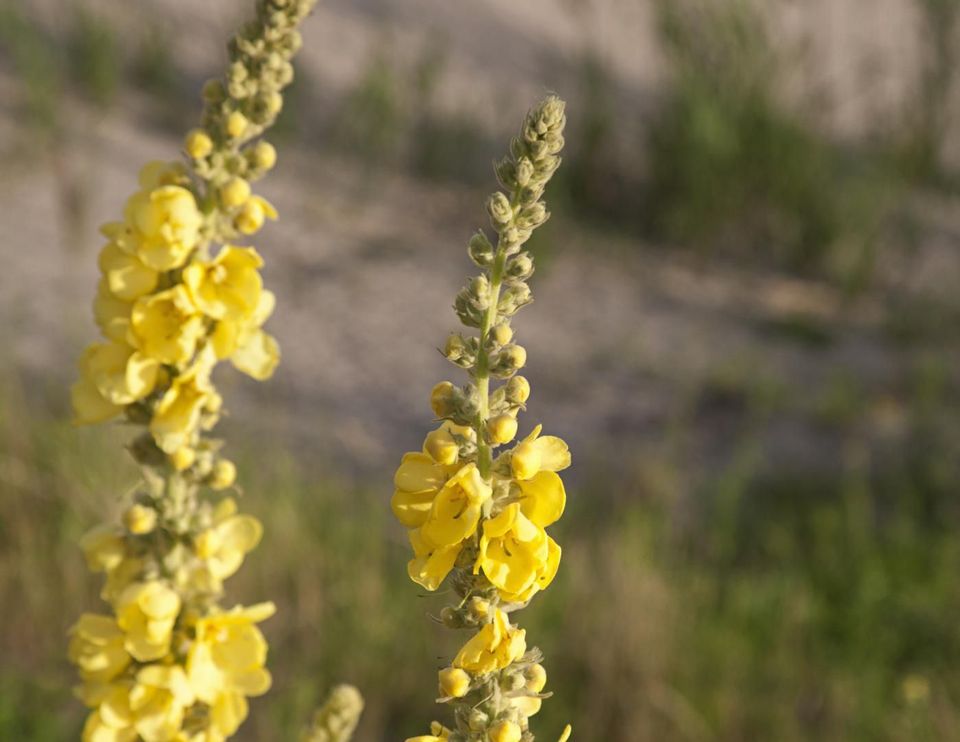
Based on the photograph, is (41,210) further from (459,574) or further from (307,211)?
(459,574)

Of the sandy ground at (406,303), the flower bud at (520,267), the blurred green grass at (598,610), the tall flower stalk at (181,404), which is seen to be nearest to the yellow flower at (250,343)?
the tall flower stalk at (181,404)

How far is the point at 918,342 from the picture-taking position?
Answer: 7.07 m

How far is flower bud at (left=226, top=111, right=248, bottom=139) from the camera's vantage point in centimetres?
133

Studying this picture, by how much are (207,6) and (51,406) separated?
5572mm

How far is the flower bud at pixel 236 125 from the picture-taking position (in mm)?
1327

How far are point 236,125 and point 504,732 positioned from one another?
75cm

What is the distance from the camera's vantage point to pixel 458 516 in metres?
1.05

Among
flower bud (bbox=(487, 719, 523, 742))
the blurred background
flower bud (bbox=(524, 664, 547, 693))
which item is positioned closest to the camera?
flower bud (bbox=(487, 719, 523, 742))

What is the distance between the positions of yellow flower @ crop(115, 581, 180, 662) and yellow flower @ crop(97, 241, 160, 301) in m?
0.33

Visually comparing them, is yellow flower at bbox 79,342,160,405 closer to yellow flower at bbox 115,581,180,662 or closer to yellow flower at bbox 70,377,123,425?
yellow flower at bbox 70,377,123,425

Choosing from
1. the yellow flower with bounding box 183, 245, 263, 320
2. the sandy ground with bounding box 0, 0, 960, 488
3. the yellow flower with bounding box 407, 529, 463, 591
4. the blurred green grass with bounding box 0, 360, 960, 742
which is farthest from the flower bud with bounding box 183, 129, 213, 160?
the sandy ground with bounding box 0, 0, 960, 488

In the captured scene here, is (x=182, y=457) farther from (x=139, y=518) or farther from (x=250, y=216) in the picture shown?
(x=250, y=216)

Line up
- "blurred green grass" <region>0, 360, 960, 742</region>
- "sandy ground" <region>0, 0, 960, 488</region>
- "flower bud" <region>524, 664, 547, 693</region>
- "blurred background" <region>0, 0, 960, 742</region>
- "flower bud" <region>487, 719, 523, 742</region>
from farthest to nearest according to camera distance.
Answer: "sandy ground" <region>0, 0, 960, 488</region> < "blurred background" <region>0, 0, 960, 742</region> < "blurred green grass" <region>0, 360, 960, 742</region> < "flower bud" <region>524, 664, 547, 693</region> < "flower bud" <region>487, 719, 523, 742</region>

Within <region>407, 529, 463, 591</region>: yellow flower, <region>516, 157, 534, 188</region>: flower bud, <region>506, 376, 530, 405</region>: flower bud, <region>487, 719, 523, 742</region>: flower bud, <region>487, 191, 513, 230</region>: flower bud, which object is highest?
<region>516, 157, 534, 188</region>: flower bud
